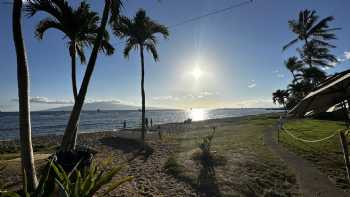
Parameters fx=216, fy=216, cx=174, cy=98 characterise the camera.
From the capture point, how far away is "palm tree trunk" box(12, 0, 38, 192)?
436 cm

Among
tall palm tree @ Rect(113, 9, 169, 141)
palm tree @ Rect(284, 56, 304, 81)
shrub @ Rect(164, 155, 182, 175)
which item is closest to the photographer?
shrub @ Rect(164, 155, 182, 175)

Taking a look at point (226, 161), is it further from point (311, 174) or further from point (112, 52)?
point (112, 52)

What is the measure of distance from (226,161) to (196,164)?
1366 millimetres

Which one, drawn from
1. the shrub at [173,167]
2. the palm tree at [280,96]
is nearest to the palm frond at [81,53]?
the shrub at [173,167]

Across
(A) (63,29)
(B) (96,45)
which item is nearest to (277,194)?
(B) (96,45)

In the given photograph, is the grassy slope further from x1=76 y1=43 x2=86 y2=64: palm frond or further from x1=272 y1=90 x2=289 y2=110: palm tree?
x1=272 y1=90 x2=289 y2=110: palm tree

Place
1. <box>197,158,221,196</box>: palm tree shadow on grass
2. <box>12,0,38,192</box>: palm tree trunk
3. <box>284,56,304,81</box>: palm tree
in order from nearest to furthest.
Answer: <box>12,0,38,192</box>: palm tree trunk
<box>197,158,221,196</box>: palm tree shadow on grass
<box>284,56,304,81</box>: palm tree

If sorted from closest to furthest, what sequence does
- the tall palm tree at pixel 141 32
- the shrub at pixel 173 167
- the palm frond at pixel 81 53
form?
1. the shrub at pixel 173 167
2. the palm frond at pixel 81 53
3. the tall palm tree at pixel 141 32

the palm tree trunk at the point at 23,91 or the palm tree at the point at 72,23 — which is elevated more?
the palm tree at the point at 72,23

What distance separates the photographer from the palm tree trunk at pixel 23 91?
4355 mm

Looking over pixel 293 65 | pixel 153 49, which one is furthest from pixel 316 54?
pixel 153 49

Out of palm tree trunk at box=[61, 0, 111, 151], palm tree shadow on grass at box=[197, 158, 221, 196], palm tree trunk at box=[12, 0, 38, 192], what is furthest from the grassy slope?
palm tree trunk at box=[12, 0, 38, 192]

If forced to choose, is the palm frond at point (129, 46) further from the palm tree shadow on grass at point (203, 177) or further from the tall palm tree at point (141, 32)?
the palm tree shadow on grass at point (203, 177)

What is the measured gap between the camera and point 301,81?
127ft
